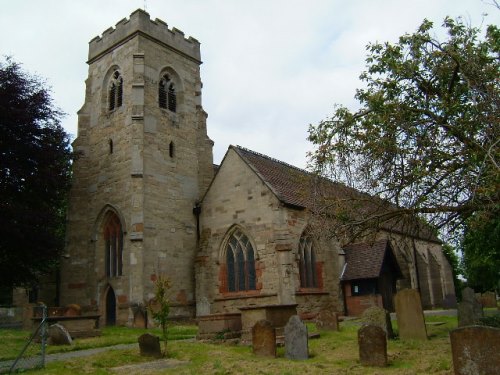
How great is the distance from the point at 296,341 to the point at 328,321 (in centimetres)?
507

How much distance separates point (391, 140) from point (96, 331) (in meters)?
12.4

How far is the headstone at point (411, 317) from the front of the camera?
12891 mm

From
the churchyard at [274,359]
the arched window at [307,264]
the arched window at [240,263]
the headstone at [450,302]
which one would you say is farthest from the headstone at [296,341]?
the headstone at [450,302]

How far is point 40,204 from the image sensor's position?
21.5 metres

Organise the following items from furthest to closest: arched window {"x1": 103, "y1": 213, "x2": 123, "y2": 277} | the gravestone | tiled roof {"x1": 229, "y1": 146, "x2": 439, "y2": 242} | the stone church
Result: 1. arched window {"x1": 103, "y1": 213, "x2": 123, "y2": 277}
2. the stone church
3. the gravestone
4. tiled roof {"x1": 229, "y1": 146, "x2": 439, "y2": 242}

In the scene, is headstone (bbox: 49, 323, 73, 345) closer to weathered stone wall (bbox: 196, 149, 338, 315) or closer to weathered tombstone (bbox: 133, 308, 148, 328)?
weathered tombstone (bbox: 133, 308, 148, 328)

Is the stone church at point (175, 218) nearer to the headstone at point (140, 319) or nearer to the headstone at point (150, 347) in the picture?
the headstone at point (140, 319)

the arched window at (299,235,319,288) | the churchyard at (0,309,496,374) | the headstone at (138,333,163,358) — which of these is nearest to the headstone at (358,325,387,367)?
the churchyard at (0,309,496,374)

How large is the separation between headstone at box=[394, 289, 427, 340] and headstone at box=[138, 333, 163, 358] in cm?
655

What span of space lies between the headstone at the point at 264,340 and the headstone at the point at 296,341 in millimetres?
364

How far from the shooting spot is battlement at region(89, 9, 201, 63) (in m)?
25.4

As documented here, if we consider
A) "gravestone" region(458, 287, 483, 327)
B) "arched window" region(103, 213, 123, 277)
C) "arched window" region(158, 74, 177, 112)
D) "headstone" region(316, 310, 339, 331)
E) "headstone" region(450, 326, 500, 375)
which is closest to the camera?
"headstone" region(450, 326, 500, 375)

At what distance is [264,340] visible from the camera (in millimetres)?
11555

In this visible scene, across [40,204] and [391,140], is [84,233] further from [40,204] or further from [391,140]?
[391,140]
